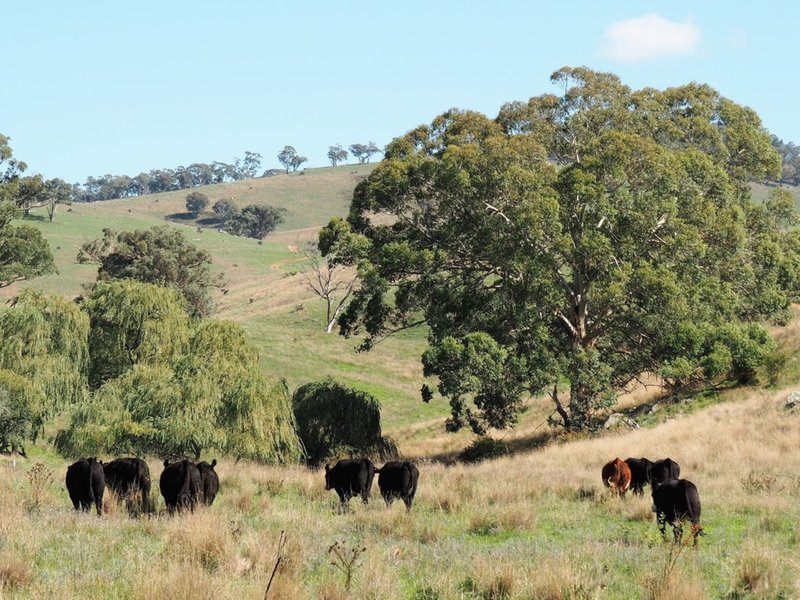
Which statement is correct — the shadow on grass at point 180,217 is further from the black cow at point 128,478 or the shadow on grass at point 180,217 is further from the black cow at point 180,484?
the black cow at point 180,484

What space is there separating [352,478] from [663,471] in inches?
260

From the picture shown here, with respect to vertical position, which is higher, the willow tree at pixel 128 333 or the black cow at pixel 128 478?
the willow tree at pixel 128 333

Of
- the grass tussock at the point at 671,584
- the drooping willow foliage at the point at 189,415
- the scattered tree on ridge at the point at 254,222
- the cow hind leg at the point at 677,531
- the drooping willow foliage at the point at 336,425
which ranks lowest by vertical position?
the drooping willow foliage at the point at 336,425

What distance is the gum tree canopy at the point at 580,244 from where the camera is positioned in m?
33.9

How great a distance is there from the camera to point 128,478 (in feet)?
60.3

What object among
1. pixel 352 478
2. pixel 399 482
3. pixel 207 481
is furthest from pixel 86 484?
pixel 399 482

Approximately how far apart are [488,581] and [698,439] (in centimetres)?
1982

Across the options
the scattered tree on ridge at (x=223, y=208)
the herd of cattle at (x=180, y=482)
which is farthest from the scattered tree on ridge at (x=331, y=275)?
the scattered tree on ridge at (x=223, y=208)

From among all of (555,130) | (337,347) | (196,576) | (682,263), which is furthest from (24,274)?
(196,576)

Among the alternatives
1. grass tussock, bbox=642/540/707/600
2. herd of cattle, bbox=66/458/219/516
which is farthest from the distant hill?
grass tussock, bbox=642/540/707/600

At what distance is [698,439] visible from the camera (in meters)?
28.5

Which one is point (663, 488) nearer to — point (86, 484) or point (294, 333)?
point (86, 484)

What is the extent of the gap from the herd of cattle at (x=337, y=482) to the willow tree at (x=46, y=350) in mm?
15003

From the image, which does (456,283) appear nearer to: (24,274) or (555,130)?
(555,130)
